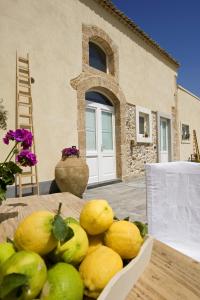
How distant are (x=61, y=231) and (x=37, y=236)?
6 centimetres

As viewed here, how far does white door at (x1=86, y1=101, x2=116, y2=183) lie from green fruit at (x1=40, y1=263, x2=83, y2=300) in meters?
6.22

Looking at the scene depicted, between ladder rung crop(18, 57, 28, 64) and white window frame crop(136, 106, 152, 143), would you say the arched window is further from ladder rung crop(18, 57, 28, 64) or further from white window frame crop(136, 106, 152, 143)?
ladder rung crop(18, 57, 28, 64)

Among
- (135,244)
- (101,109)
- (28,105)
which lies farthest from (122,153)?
(135,244)

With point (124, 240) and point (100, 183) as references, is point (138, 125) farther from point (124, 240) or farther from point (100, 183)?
point (124, 240)

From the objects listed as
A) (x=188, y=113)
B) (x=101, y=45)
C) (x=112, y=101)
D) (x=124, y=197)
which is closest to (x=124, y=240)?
(x=124, y=197)

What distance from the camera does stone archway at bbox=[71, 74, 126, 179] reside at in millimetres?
6262

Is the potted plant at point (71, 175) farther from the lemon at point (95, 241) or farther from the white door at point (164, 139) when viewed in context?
the white door at point (164, 139)

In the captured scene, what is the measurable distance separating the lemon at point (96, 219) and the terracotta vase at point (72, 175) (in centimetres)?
445

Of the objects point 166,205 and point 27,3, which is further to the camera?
point 27,3

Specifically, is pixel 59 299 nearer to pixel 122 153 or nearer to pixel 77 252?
pixel 77 252

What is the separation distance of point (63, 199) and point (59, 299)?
1069 mm

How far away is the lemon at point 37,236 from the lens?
62 centimetres

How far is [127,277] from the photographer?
62 centimetres

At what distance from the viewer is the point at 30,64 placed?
536 cm
